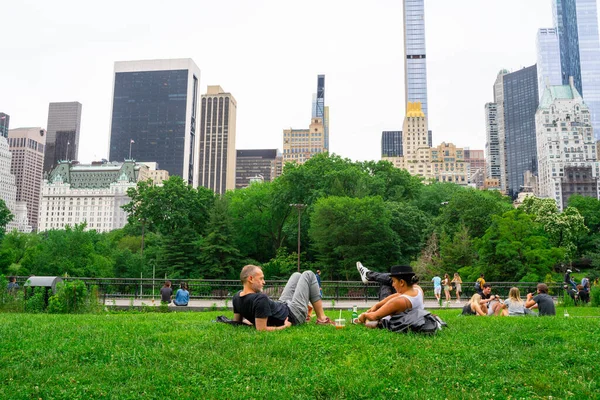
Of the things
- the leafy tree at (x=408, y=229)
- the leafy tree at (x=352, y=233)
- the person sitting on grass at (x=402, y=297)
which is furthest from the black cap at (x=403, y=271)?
the leafy tree at (x=408, y=229)

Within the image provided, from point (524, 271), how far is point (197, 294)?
22337 mm

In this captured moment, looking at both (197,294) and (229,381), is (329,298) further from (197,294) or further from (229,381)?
(229,381)

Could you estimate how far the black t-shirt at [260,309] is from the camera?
279 inches

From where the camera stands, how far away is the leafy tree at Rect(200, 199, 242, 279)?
44938 millimetres

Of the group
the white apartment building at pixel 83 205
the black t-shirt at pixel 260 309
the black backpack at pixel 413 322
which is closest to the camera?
the black backpack at pixel 413 322

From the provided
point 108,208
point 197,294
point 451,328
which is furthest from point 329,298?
point 108,208

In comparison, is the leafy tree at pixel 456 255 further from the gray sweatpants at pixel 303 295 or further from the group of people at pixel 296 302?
the gray sweatpants at pixel 303 295

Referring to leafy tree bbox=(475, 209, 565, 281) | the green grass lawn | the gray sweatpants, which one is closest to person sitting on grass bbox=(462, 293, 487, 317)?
the green grass lawn

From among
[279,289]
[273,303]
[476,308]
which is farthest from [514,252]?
[273,303]

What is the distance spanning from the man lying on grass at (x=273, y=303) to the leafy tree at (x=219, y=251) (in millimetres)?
37332

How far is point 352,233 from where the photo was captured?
43.1 metres

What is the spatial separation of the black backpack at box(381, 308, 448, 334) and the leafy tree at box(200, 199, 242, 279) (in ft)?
125

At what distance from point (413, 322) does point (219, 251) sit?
39.5 metres

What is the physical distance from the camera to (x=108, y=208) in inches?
7643
